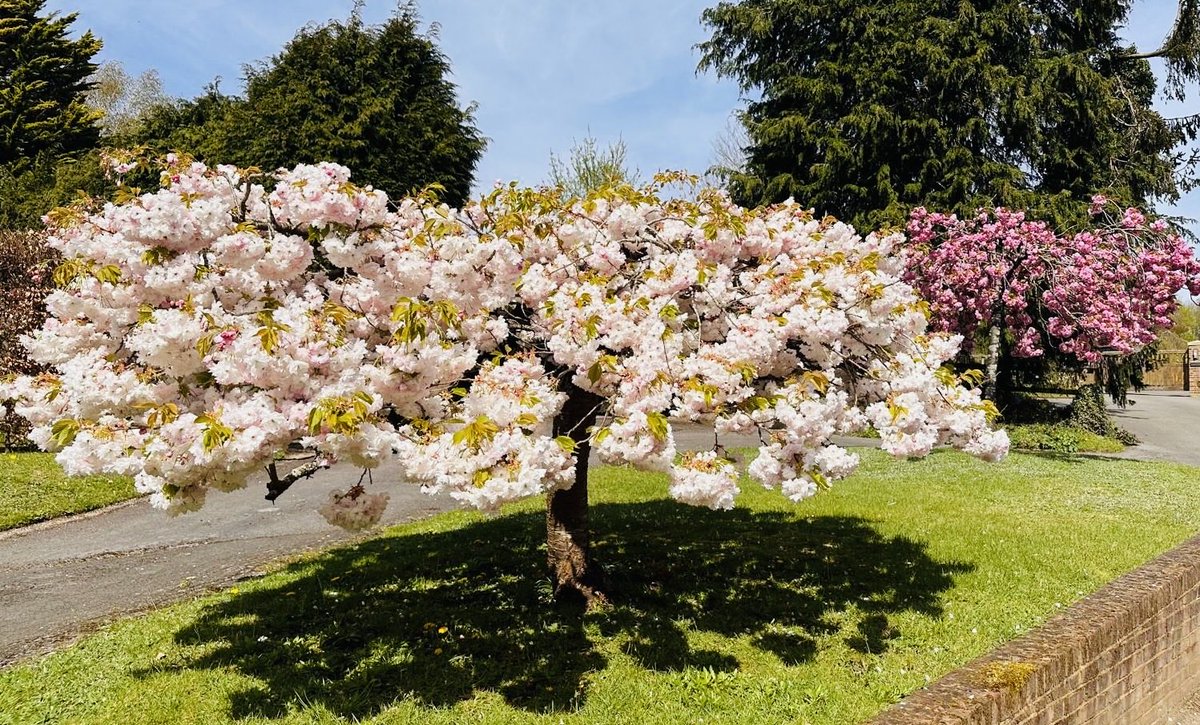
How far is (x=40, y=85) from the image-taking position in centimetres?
2919

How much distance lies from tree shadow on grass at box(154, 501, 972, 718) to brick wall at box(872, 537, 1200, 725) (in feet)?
5.24

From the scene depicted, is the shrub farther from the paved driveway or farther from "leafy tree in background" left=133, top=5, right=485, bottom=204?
the paved driveway

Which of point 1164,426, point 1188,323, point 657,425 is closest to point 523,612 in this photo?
point 657,425

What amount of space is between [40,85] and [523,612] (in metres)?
33.2

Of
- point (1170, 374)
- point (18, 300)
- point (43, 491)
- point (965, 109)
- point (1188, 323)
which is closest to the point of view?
point (43, 491)

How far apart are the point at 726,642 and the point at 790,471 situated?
2.00m

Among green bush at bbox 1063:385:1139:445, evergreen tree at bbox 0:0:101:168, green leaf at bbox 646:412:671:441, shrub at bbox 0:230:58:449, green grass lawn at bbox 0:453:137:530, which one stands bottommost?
green grass lawn at bbox 0:453:137:530

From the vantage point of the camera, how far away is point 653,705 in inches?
187

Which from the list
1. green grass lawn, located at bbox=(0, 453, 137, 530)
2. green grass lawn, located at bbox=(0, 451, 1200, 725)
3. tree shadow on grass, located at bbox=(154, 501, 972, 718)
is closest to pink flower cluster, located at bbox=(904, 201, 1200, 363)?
green grass lawn, located at bbox=(0, 451, 1200, 725)

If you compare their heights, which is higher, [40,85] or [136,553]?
[40,85]

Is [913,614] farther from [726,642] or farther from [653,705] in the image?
[653,705]

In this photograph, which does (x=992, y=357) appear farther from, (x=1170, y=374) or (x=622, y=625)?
(x=1170, y=374)

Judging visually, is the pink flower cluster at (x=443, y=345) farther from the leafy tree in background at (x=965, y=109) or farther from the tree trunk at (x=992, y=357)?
the leafy tree in background at (x=965, y=109)

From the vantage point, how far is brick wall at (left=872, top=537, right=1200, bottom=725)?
318 centimetres
